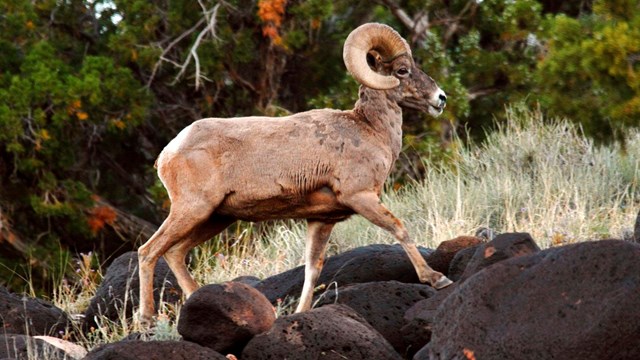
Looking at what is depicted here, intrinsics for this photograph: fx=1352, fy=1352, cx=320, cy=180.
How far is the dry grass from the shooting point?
11.0 metres

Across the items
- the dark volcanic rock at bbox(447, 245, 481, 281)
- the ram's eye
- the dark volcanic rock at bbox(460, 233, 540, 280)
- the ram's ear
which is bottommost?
the dark volcanic rock at bbox(447, 245, 481, 281)

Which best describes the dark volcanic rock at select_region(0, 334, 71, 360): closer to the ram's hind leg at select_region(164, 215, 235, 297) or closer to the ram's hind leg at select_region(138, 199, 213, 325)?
the ram's hind leg at select_region(138, 199, 213, 325)

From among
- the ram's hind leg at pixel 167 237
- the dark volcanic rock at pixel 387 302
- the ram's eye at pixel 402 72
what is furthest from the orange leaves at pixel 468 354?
the ram's eye at pixel 402 72

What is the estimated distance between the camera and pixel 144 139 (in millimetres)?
21219

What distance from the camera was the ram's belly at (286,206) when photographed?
844cm

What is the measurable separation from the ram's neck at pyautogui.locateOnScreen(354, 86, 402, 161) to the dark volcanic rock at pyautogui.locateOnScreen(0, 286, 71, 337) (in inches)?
98.6

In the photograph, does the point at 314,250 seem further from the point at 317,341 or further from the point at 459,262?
the point at 317,341

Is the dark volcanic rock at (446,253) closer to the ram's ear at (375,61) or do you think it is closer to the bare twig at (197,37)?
the ram's ear at (375,61)

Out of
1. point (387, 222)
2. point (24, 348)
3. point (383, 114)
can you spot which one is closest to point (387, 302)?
point (387, 222)

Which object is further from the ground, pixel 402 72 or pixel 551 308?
pixel 402 72

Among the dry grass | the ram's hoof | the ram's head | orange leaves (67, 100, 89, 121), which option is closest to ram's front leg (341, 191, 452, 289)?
the ram's hoof

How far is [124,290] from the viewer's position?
9.52 m

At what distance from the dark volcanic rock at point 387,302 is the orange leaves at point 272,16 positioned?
10.7 metres

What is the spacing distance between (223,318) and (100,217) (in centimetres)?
1170
